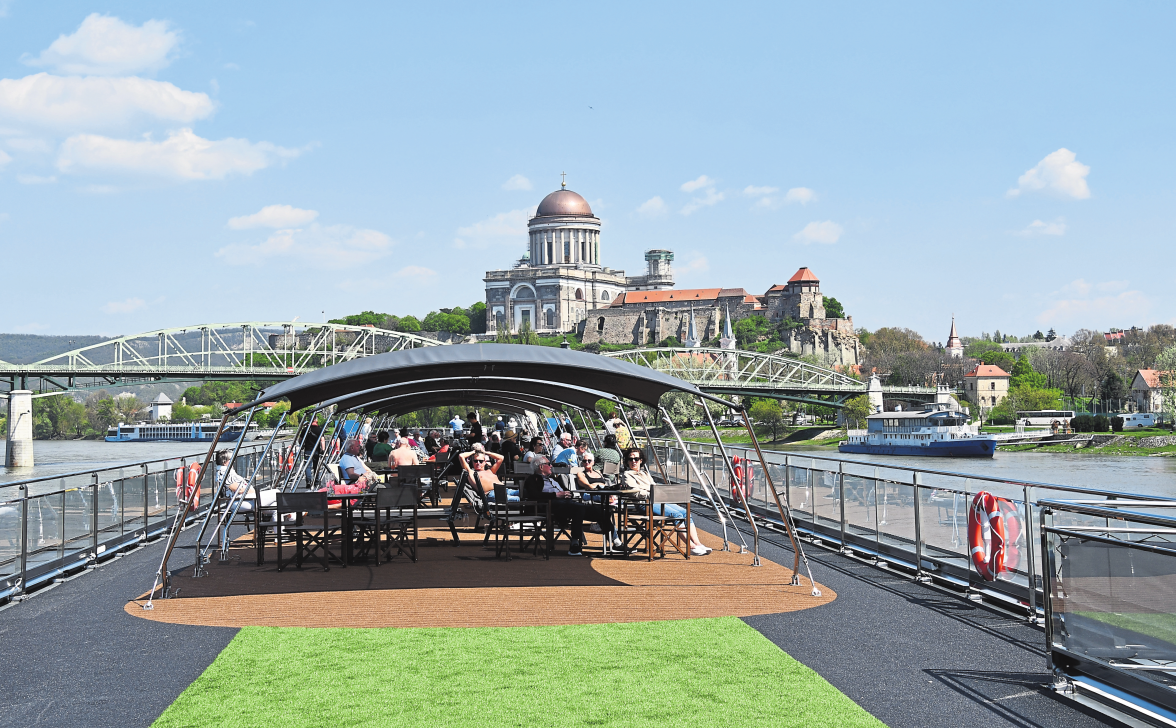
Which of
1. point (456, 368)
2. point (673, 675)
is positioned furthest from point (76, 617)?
point (673, 675)

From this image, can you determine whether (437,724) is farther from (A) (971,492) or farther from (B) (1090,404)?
(B) (1090,404)

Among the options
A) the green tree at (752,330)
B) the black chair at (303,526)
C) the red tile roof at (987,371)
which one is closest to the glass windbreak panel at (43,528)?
the black chair at (303,526)

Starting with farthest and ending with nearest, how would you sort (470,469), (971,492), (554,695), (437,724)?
(470,469)
(971,492)
(554,695)
(437,724)

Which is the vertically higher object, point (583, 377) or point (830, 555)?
point (583, 377)

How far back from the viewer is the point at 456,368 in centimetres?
1014

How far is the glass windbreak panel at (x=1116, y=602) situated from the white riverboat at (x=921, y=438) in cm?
6749

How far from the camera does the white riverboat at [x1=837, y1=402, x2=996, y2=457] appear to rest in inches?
2768

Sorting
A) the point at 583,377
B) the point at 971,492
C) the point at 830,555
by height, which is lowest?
the point at 830,555

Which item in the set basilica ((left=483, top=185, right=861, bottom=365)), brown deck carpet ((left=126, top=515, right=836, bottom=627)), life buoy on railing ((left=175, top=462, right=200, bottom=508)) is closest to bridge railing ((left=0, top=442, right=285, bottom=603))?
life buoy on railing ((left=175, top=462, right=200, bottom=508))

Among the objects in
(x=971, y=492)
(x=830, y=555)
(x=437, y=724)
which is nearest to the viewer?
(x=437, y=724)

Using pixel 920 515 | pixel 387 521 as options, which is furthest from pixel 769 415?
pixel 920 515

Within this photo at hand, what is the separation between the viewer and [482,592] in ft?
30.0

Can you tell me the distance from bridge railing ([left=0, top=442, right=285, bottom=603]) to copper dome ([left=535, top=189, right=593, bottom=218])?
183 m

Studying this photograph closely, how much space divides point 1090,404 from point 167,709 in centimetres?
12039
